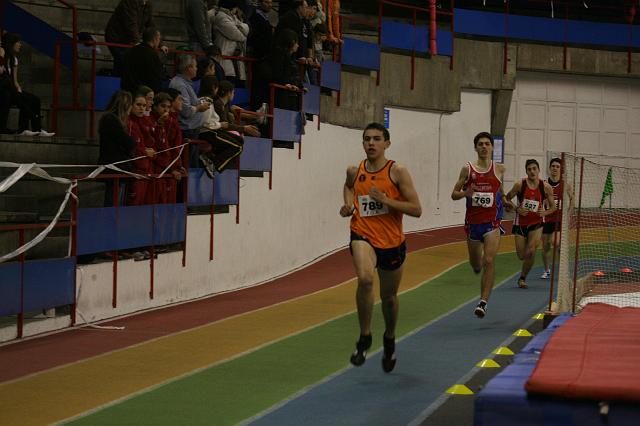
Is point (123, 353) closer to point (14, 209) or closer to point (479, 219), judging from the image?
point (14, 209)

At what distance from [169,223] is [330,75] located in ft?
28.1

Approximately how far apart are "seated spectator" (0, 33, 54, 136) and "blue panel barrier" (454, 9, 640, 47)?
17.8 meters

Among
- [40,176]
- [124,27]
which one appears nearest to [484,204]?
[40,176]

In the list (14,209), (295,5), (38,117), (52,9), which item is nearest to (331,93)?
(295,5)

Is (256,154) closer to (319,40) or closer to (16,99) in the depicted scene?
(319,40)

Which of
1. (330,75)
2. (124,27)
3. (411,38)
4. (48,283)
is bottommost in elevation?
(48,283)

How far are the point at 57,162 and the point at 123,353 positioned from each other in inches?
163

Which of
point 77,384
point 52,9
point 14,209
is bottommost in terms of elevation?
point 77,384

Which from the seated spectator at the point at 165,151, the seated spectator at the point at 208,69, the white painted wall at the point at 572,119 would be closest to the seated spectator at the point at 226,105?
the seated spectator at the point at 208,69

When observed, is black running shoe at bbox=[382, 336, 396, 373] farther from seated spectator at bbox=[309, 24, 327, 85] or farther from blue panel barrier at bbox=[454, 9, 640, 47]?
blue panel barrier at bbox=[454, 9, 640, 47]

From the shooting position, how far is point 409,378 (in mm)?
11219

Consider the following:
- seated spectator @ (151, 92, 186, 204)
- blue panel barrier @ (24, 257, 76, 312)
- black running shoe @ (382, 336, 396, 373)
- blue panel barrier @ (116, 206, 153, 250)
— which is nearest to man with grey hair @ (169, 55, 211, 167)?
seated spectator @ (151, 92, 186, 204)

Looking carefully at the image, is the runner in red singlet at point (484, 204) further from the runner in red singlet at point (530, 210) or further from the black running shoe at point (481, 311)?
the runner in red singlet at point (530, 210)

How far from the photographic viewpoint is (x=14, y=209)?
589 inches
